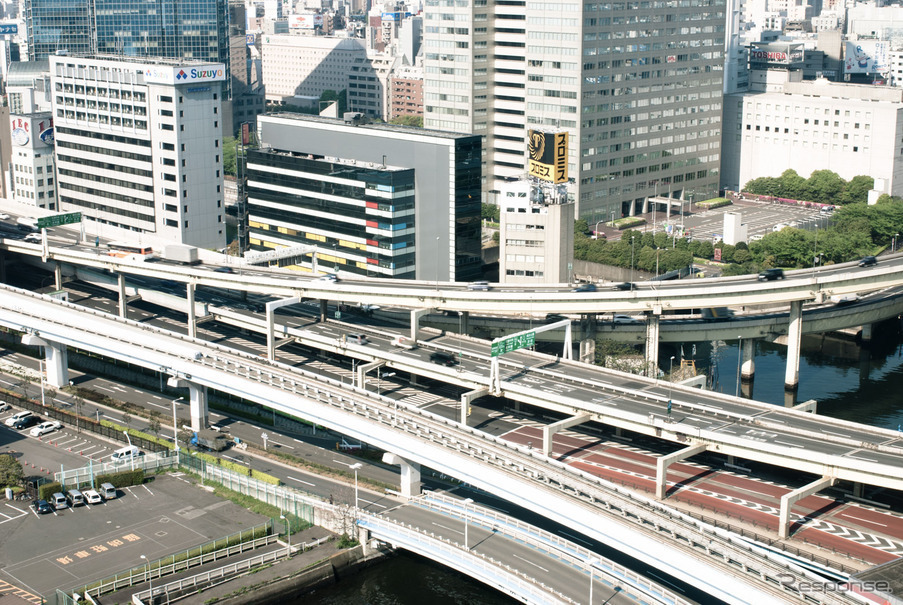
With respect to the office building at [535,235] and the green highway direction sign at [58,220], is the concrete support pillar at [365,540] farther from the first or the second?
the green highway direction sign at [58,220]

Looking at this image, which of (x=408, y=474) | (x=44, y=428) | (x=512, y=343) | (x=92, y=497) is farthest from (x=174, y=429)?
(x=512, y=343)

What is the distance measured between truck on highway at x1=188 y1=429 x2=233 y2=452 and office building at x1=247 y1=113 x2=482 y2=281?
48653mm

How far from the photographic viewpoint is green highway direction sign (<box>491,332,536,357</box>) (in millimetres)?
110375

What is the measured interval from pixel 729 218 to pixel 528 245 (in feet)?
180

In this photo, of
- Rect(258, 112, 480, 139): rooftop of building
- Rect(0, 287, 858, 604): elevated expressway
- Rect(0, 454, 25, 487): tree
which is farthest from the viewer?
Rect(258, 112, 480, 139): rooftop of building

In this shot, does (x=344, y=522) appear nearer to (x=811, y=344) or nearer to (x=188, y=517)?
(x=188, y=517)

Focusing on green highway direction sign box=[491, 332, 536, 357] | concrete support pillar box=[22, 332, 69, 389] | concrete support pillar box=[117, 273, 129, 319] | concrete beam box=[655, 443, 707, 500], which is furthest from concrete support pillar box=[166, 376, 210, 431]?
concrete beam box=[655, 443, 707, 500]

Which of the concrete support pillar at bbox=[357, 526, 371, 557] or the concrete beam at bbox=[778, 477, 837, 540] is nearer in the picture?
the concrete beam at bbox=[778, 477, 837, 540]

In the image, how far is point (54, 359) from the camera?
13400cm

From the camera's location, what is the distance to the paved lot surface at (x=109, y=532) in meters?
90.3

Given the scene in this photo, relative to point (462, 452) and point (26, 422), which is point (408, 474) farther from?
point (26, 422)

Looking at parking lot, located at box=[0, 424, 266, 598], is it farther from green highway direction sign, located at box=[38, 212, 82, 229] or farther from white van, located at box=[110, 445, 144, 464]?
green highway direction sign, located at box=[38, 212, 82, 229]

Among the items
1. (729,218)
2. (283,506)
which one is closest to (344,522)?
(283,506)

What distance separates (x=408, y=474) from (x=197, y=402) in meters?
30.2
